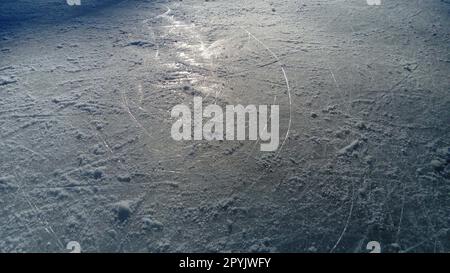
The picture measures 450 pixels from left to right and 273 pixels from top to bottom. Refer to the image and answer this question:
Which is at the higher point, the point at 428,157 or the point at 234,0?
the point at 234,0

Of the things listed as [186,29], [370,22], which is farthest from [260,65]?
[370,22]

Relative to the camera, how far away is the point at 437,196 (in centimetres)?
286

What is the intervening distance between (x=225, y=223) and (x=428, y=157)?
7.06ft

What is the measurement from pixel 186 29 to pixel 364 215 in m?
3.92

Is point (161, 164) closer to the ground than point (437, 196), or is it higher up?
higher up

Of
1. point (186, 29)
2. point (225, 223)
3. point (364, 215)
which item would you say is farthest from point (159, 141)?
point (186, 29)

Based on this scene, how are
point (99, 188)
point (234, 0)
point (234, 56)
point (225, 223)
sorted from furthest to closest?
1. point (234, 0)
2. point (234, 56)
3. point (99, 188)
4. point (225, 223)

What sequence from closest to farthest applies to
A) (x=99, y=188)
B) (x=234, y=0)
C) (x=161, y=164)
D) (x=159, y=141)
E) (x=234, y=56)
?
1. (x=99, y=188)
2. (x=161, y=164)
3. (x=159, y=141)
4. (x=234, y=56)
5. (x=234, y=0)

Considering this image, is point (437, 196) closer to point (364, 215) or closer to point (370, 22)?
point (364, 215)

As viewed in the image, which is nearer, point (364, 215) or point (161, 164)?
point (364, 215)

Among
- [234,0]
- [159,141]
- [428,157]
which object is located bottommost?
[428,157]

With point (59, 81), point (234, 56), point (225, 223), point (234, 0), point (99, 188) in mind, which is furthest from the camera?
point (234, 0)

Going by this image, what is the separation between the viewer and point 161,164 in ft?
10.3

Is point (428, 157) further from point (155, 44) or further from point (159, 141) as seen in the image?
point (155, 44)
